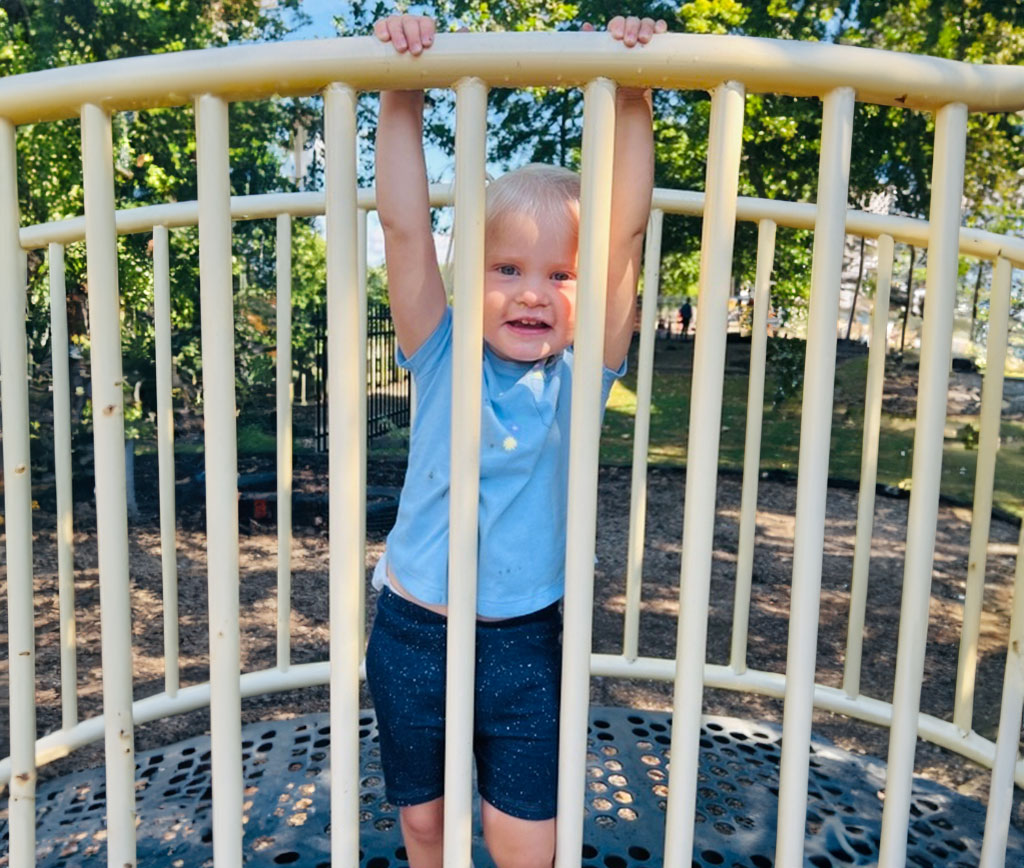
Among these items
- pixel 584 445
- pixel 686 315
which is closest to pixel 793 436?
pixel 686 315

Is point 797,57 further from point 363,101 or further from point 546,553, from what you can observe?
point 363,101

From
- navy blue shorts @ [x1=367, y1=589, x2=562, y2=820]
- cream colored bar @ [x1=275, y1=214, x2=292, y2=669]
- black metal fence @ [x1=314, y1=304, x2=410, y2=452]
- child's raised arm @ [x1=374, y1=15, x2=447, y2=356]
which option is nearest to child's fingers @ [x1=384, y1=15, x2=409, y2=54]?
child's raised arm @ [x1=374, y1=15, x2=447, y2=356]

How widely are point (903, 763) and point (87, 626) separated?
11.3 feet

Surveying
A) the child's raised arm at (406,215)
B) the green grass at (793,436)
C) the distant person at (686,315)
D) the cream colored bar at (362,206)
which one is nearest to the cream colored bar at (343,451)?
the child's raised arm at (406,215)

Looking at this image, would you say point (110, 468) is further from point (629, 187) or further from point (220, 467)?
point (629, 187)

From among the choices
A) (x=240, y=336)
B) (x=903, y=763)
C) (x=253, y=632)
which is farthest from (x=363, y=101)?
(x=903, y=763)

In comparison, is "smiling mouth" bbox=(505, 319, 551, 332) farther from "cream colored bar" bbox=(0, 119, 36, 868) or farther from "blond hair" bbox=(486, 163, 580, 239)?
"cream colored bar" bbox=(0, 119, 36, 868)

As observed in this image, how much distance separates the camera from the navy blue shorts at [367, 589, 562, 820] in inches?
52.5

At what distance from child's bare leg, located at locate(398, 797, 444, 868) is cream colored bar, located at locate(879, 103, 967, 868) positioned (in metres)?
0.72

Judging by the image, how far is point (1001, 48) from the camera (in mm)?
5742

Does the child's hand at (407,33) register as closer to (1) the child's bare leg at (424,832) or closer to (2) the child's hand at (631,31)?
(2) the child's hand at (631,31)

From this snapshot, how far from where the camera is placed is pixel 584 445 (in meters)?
0.91

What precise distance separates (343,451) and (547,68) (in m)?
0.41

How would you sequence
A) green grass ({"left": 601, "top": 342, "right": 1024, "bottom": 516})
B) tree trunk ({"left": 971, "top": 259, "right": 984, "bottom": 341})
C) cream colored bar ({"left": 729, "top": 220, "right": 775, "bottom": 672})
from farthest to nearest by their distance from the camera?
green grass ({"left": 601, "top": 342, "right": 1024, "bottom": 516}) < tree trunk ({"left": 971, "top": 259, "right": 984, "bottom": 341}) < cream colored bar ({"left": 729, "top": 220, "right": 775, "bottom": 672})
